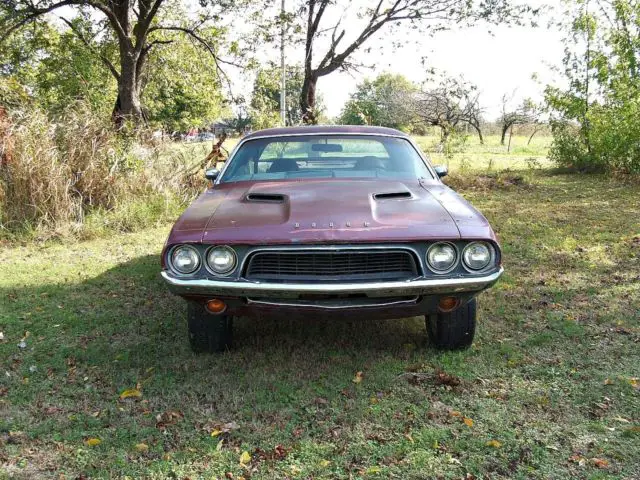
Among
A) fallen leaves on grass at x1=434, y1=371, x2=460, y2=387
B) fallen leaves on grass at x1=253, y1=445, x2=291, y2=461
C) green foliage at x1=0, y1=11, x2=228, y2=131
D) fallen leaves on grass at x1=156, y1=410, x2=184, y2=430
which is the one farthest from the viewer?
green foliage at x1=0, y1=11, x2=228, y2=131

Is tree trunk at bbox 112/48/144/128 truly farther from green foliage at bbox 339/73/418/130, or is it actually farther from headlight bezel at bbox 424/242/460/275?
green foliage at bbox 339/73/418/130

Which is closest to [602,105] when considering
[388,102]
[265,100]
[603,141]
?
[603,141]

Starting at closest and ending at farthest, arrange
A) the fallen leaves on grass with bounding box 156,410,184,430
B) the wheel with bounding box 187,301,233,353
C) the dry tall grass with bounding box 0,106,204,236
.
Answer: the fallen leaves on grass with bounding box 156,410,184,430 < the wheel with bounding box 187,301,233,353 < the dry tall grass with bounding box 0,106,204,236

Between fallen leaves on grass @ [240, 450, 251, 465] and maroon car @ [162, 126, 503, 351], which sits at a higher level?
maroon car @ [162, 126, 503, 351]

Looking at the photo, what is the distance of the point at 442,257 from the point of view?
2.95 m

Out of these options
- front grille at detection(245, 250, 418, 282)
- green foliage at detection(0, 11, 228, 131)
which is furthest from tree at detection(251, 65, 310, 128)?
front grille at detection(245, 250, 418, 282)

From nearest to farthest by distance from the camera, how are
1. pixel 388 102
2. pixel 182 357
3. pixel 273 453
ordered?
pixel 273 453, pixel 182 357, pixel 388 102

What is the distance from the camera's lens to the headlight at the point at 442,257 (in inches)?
115

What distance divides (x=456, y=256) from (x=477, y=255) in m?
0.13

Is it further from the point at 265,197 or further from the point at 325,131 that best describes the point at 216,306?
the point at 325,131

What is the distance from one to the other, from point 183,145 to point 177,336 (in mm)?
6952

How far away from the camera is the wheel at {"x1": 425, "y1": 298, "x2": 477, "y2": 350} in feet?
11.0

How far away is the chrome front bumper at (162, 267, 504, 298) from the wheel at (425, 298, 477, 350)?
413mm

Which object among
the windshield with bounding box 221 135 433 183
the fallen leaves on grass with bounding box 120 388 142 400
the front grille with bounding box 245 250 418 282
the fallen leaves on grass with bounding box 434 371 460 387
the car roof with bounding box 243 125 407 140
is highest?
the car roof with bounding box 243 125 407 140
